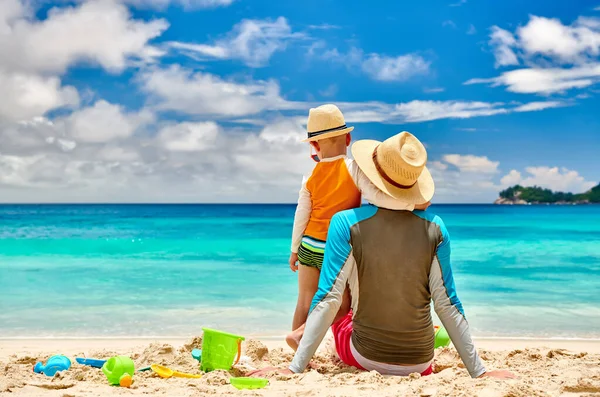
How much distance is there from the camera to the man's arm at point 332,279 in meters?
3.01

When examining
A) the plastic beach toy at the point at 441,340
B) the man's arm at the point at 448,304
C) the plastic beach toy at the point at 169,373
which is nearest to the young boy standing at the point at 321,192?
the man's arm at the point at 448,304

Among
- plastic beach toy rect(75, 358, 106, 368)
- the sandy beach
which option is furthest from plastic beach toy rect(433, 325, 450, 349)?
plastic beach toy rect(75, 358, 106, 368)

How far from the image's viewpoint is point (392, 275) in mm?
3004

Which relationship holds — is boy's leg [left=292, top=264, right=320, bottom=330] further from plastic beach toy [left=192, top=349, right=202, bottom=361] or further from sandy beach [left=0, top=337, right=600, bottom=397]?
plastic beach toy [left=192, top=349, right=202, bottom=361]

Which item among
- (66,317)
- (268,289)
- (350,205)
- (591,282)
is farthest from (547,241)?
(350,205)

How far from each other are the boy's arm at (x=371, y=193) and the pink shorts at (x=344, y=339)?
0.68 meters

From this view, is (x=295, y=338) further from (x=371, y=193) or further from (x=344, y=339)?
(x=371, y=193)

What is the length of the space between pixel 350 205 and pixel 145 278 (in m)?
8.66

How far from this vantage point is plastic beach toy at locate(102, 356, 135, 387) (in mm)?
3107

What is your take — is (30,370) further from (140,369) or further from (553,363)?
(553,363)

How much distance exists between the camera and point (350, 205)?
3.36m

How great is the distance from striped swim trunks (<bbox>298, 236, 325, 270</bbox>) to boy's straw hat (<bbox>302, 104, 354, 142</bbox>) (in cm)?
57

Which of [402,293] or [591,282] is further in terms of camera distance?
[591,282]

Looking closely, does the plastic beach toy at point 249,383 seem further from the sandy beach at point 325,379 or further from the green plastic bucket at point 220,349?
the green plastic bucket at point 220,349
